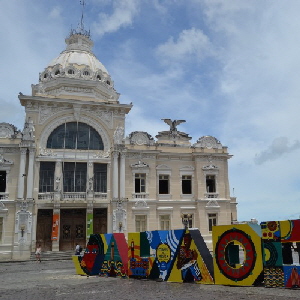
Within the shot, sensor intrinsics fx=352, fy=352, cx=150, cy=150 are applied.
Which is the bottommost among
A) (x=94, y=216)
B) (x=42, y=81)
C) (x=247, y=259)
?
(x=247, y=259)

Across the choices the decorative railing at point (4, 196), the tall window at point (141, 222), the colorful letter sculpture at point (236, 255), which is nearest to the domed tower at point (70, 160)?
the decorative railing at point (4, 196)

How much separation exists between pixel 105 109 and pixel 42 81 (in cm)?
738

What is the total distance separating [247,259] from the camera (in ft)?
37.3

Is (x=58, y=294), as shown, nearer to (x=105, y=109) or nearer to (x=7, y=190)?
(x=7, y=190)

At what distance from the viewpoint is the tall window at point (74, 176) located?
28.9 metres

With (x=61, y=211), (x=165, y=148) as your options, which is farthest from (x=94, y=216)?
(x=165, y=148)

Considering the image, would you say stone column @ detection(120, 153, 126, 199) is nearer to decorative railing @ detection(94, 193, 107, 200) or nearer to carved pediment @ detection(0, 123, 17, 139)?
decorative railing @ detection(94, 193, 107, 200)

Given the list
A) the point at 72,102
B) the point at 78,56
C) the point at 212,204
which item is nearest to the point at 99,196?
the point at 72,102

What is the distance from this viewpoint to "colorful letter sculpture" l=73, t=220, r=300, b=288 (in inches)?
422

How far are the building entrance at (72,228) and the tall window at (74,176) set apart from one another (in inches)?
70.7

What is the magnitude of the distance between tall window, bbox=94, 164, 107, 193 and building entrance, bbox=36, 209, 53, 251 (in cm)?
418

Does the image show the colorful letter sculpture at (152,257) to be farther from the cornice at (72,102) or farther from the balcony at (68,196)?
the cornice at (72,102)

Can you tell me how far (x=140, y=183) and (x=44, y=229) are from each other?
343 inches

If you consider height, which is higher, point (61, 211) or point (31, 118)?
point (31, 118)
